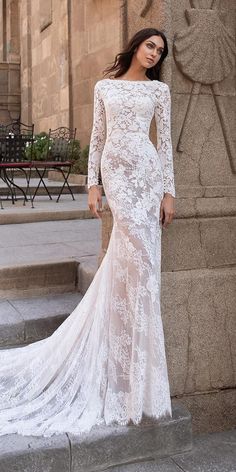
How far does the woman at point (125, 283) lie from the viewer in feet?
10.1

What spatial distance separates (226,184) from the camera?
360cm

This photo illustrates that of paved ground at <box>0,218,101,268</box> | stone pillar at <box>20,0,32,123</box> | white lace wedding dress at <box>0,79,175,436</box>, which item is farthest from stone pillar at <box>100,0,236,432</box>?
stone pillar at <box>20,0,32,123</box>

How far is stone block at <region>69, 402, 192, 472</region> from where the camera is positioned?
9.72 ft

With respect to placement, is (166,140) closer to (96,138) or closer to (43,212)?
(96,138)

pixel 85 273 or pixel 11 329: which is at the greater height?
pixel 85 273

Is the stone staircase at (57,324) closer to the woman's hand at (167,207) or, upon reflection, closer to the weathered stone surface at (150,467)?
the weathered stone surface at (150,467)

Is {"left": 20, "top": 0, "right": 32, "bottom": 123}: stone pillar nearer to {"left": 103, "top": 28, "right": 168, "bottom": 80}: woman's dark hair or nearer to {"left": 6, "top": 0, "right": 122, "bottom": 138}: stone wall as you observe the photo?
{"left": 6, "top": 0, "right": 122, "bottom": 138}: stone wall

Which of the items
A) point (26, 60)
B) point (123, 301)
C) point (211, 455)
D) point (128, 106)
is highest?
point (26, 60)

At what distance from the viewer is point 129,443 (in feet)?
10.1

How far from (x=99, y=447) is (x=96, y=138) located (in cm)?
159

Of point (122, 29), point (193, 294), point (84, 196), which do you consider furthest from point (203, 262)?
point (84, 196)

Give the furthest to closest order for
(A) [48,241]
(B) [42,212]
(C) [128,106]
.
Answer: (B) [42,212] → (A) [48,241] → (C) [128,106]

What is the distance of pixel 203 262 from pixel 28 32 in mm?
17439

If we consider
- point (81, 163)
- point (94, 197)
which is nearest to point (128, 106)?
point (94, 197)
